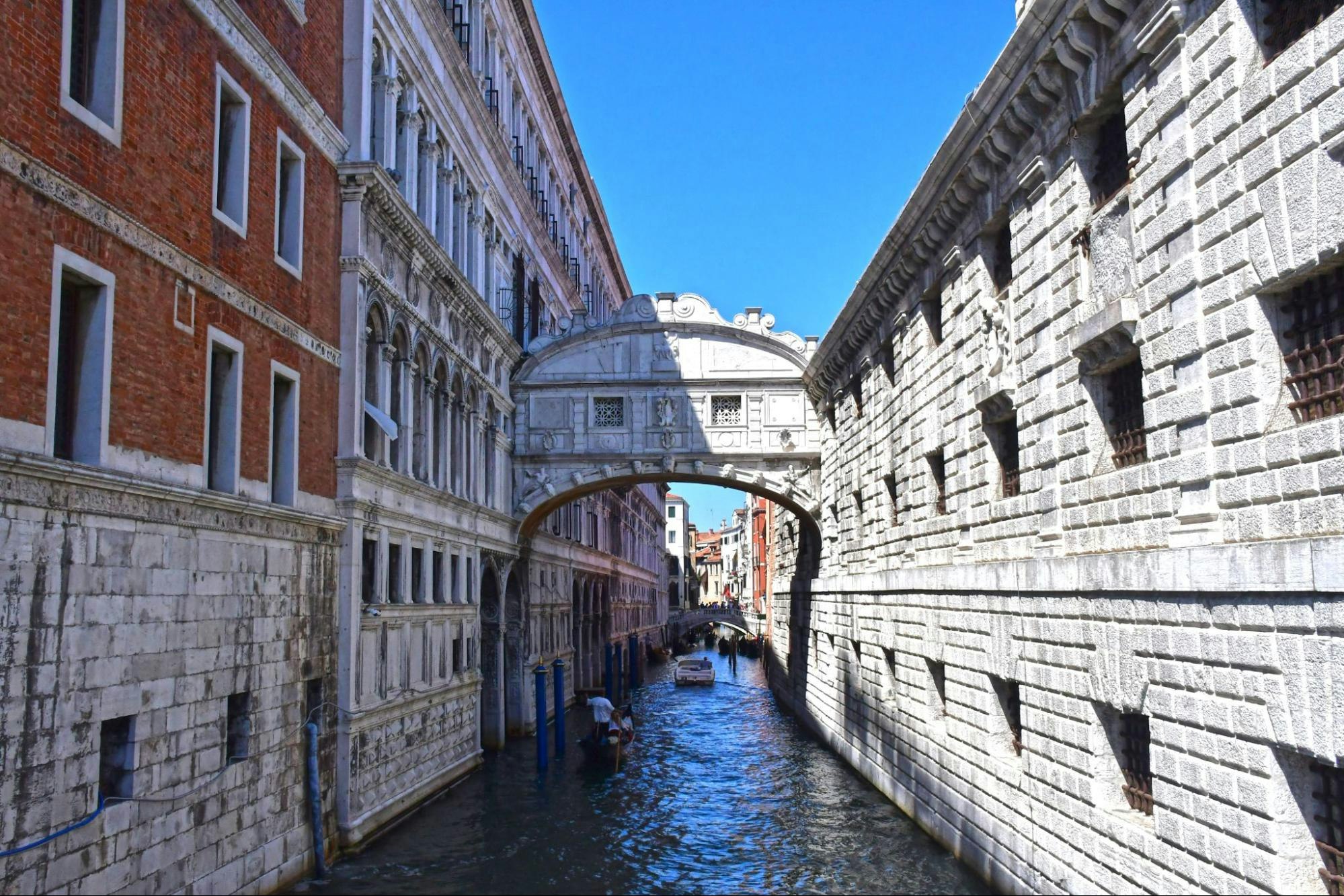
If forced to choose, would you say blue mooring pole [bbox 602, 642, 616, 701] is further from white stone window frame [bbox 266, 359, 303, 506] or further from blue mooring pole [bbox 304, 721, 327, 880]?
white stone window frame [bbox 266, 359, 303, 506]

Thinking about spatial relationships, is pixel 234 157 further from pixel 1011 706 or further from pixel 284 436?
pixel 1011 706

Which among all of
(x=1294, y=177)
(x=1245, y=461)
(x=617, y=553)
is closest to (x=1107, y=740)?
(x=1245, y=461)

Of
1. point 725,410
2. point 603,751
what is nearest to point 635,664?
point 725,410

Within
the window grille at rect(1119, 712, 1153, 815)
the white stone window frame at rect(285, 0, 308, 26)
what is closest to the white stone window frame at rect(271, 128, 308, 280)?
the white stone window frame at rect(285, 0, 308, 26)

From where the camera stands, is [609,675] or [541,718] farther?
[609,675]

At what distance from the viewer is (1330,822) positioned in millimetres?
7203

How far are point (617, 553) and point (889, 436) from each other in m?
30.5

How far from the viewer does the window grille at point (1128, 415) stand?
32.1 feet

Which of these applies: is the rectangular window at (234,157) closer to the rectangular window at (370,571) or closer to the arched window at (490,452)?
the rectangular window at (370,571)

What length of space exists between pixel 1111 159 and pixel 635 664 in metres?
36.5

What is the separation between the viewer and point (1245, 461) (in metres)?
7.81

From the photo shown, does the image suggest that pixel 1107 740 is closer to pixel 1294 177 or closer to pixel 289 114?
pixel 1294 177

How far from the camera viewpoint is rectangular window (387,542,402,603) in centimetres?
1716

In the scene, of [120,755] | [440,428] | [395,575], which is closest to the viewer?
[120,755]
